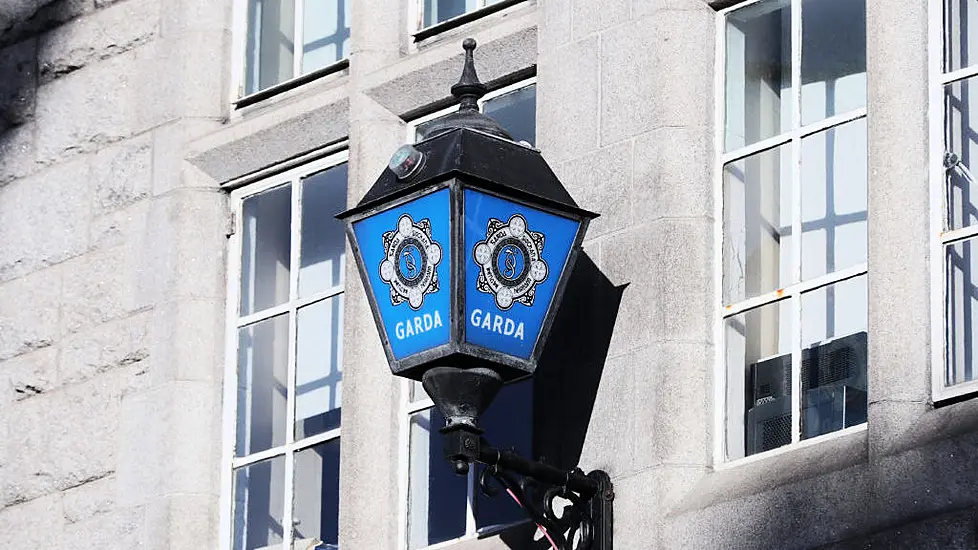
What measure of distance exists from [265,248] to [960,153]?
9.93 ft

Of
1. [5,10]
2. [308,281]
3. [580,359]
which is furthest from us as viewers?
[5,10]

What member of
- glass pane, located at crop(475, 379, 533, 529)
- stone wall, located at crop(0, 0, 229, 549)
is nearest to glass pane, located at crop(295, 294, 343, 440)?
stone wall, located at crop(0, 0, 229, 549)

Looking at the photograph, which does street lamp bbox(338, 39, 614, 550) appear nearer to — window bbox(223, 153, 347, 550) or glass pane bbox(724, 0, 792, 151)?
glass pane bbox(724, 0, 792, 151)

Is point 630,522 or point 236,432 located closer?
point 630,522

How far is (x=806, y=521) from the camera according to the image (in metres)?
7.70

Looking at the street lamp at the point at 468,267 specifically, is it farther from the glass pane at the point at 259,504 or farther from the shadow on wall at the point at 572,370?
the glass pane at the point at 259,504

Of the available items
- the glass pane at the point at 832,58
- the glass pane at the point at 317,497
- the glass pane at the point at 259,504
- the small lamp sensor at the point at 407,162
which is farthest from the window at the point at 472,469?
the small lamp sensor at the point at 407,162

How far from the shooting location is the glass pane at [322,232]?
9.79 m

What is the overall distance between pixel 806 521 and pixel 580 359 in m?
1.10

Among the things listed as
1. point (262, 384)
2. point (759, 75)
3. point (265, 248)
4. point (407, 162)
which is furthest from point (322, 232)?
point (407, 162)

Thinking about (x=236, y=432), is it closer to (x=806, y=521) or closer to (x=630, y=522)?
(x=630, y=522)

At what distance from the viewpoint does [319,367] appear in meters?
9.68

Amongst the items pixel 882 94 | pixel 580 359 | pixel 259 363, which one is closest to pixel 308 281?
pixel 259 363

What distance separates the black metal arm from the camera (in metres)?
7.84
